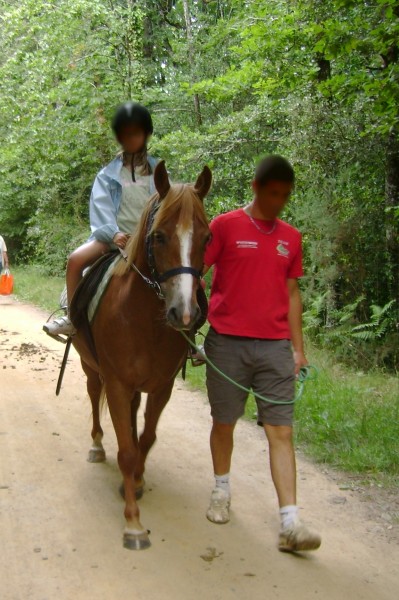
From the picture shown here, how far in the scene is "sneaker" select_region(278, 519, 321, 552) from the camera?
323 cm

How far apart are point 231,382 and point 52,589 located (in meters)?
1.46

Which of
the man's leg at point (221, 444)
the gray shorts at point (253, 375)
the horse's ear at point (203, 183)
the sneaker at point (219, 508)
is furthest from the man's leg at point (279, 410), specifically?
the horse's ear at point (203, 183)

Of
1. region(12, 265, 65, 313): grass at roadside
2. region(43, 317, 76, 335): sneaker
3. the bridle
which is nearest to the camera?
the bridle

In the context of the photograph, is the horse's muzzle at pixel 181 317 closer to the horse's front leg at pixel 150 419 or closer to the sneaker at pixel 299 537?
the horse's front leg at pixel 150 419

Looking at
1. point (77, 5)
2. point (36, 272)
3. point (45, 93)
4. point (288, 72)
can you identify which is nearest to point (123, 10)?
point (77, 5)

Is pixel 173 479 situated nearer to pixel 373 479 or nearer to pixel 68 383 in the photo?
pixel 373 479

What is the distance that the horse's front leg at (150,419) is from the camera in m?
4.04

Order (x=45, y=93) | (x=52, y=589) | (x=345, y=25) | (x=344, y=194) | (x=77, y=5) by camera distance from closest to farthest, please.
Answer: (x=52, y=589) → (x=345, y=25) → (x=344, y=194) → (x=77, y=5) → (x=45, y=93)

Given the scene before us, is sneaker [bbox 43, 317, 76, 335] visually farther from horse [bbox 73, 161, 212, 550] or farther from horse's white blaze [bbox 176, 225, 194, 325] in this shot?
horse's white blaze [bbox 176, 225, 194, 325]

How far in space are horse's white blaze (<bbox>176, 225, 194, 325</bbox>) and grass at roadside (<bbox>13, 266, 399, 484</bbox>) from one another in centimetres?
240

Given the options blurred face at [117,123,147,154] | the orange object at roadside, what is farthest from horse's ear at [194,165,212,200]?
the orange object at roadside

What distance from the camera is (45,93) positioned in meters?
16.3

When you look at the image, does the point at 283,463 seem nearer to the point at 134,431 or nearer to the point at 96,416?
the point at 134,431

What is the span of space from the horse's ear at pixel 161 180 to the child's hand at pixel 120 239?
0.54 m
